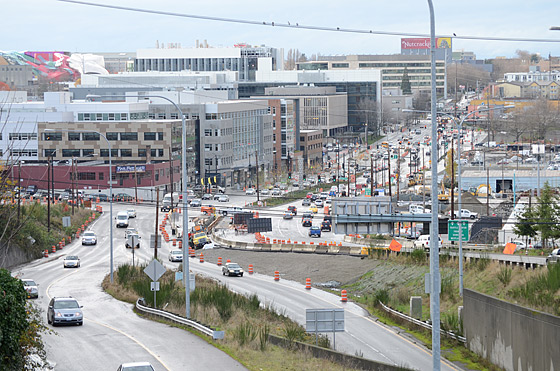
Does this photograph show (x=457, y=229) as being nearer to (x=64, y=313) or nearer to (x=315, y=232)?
(x=64, y=313)

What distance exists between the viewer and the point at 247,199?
110938mm

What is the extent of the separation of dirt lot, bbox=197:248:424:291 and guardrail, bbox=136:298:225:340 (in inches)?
617

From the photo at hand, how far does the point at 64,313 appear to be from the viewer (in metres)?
30.9

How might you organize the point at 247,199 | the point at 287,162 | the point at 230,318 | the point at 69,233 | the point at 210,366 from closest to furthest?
1. the point at 210,366
2. the point at 230,318
3. the point at 69,233
4. the point at 247,199
5. the point at 287,162

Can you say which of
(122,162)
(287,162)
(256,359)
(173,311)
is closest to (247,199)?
(122,162)

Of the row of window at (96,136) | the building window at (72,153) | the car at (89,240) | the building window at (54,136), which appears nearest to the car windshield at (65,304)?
the car at (89,240)

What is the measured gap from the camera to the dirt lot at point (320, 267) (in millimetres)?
47719

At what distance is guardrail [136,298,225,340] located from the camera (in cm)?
2699

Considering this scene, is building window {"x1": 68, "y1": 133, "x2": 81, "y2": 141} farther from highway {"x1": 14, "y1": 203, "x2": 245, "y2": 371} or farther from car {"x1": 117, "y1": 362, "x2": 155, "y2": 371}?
car {"x1": 117, "y1": 362, "x2": 155, "y2": 371}

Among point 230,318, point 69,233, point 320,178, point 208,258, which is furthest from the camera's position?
point 320,178

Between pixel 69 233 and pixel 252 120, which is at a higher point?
pixel 252 120

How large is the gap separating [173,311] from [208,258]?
98.7 feet

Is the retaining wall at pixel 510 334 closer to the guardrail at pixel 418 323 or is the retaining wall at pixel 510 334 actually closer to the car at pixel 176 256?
the guardrail at pixel 418 323

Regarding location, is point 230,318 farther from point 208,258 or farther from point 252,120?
point 252,120
